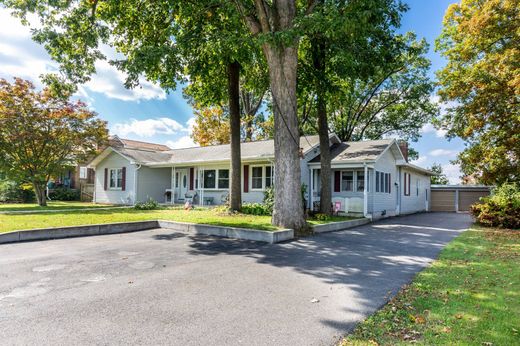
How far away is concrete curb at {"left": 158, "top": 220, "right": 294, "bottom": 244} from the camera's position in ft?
30.3

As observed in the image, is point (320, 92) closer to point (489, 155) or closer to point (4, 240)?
point (489, 155)

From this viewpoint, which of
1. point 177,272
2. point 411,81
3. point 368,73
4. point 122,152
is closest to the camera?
point 177,272

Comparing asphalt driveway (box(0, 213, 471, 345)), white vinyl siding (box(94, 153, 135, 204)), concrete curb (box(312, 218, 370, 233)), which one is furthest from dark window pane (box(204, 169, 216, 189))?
asphalt driveway (box(0, 213, 471, 345))

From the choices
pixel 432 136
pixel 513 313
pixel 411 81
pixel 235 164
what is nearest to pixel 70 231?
pixel 235 164

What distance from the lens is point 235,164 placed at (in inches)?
588

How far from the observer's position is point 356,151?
60.4 feet

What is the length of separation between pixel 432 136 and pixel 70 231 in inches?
1203

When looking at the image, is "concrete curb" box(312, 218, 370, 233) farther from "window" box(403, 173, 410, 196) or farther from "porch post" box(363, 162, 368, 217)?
"window" box(403, 173, 410, 196)

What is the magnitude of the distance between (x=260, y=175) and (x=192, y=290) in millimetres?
14200

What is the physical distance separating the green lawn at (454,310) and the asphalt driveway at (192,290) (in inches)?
11.6

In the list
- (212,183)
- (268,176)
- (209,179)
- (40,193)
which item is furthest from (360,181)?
(40,193)

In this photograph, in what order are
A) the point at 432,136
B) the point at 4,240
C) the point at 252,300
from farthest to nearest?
the point at 432,136, the point at 4,240, the point at 252,300

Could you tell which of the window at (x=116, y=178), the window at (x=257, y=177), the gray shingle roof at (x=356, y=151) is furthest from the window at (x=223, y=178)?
the window at (x=116, y=178)

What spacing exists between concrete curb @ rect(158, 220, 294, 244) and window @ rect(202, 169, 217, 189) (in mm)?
9587
